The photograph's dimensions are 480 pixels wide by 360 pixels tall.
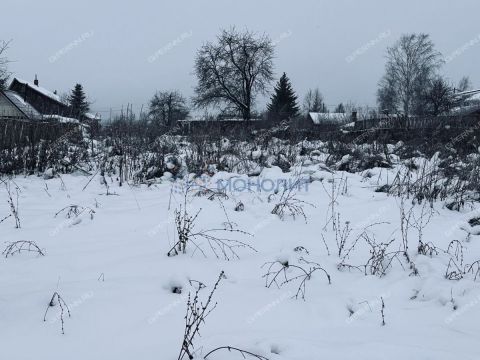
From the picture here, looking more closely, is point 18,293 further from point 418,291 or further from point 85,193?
point 85,193

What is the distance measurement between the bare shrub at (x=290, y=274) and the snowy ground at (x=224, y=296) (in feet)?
0.16

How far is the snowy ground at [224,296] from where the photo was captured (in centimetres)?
174

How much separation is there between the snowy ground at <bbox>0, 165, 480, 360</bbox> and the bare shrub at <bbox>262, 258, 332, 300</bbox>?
5 centimetres

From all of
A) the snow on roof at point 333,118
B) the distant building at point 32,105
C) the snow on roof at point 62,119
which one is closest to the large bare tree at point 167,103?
the distant building at point 32,105

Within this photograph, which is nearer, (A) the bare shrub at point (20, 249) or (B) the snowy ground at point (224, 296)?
(B) the snowy ground at point (224, 296)

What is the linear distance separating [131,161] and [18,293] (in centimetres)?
479

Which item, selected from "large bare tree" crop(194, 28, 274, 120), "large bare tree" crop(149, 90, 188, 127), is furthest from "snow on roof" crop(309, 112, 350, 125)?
"large bare tree" crop(149, 90, 188, 127)

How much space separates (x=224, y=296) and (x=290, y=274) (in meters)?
0.60

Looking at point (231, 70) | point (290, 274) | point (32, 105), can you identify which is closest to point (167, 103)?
point (231, 70)

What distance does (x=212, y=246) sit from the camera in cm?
311

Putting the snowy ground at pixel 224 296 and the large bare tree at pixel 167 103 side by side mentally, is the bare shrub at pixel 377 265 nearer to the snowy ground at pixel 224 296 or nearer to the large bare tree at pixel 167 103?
the snowy ground at pixel 224 296

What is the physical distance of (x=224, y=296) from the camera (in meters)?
2.26

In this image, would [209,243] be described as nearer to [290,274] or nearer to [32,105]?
[290,274]

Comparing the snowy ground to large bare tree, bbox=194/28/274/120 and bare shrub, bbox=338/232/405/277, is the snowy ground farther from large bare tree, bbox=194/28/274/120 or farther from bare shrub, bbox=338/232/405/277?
large bare tree, bbox=194/28/274/120
